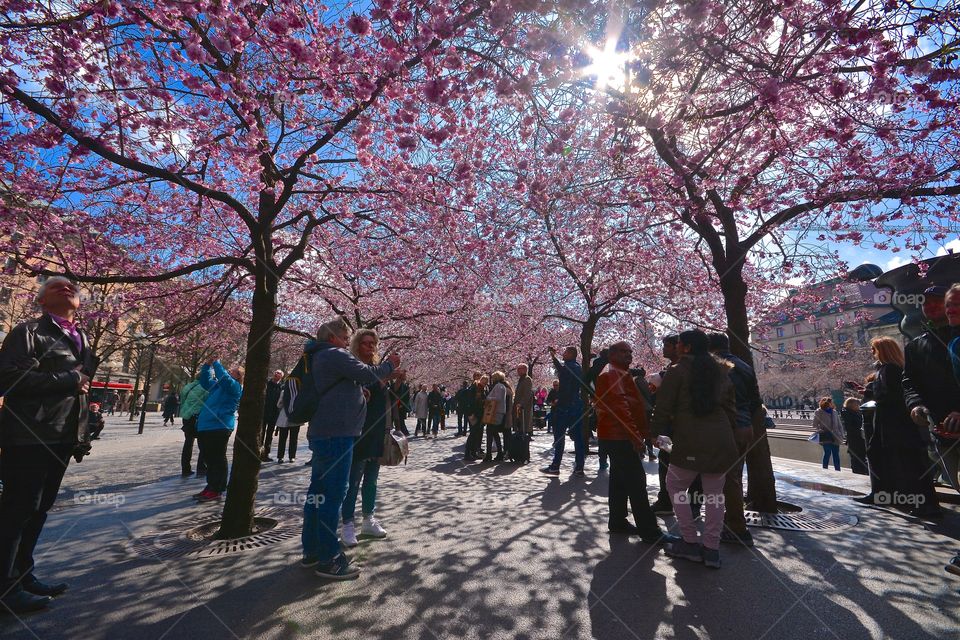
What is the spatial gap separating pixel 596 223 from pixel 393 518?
31.4ft

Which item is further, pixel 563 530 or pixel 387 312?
pixel 387 312

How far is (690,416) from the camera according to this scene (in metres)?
4.23

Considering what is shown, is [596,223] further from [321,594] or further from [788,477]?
[321,594]

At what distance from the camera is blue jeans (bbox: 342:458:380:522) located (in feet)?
14.9

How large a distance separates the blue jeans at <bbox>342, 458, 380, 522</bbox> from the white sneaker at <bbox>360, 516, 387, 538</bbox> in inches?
2.9

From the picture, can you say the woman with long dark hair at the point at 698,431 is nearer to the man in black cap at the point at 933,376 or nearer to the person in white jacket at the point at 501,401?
the man in black cap at the point at 933,376

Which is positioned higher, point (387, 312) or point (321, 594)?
point (387, 312)

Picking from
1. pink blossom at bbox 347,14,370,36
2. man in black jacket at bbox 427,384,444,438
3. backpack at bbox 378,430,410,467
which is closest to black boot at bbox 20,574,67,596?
backpack at bbox 378,430,410,467

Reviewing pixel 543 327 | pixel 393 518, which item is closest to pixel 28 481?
pixel 393 518

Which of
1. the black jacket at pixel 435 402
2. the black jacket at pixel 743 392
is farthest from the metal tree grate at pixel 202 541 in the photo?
the black jacket at pixel 435 402

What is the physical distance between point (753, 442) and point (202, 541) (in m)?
6.58

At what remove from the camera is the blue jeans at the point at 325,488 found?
154 inches

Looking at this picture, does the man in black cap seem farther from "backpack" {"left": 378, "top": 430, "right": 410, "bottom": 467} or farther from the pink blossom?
the pink blossom

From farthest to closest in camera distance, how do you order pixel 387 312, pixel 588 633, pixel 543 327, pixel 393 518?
pixel 543 327 < pixel 387 312 < pixel 393 518 < pixel 588 633
